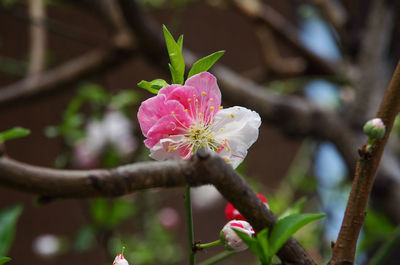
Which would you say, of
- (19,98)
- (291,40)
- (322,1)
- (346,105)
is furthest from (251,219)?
(322,1)

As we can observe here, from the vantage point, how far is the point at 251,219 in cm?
19

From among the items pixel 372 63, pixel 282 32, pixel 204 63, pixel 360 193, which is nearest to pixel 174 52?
pixel 204 63

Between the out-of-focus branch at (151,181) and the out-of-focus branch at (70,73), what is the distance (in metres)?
0.66

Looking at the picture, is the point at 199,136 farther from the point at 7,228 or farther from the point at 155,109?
the point at 7,228

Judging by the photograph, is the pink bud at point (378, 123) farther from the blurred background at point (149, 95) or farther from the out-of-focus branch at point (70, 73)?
the out-of-focus branch at point (70, 73)

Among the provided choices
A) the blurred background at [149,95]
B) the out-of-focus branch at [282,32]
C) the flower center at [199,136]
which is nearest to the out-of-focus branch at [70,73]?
the blurred background at [149,95]

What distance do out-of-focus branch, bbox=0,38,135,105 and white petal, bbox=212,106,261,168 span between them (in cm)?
64

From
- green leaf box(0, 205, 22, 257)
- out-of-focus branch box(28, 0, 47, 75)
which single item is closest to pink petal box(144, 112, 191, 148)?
green leaf box(0, 205, 22, 257)

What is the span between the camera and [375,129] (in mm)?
208

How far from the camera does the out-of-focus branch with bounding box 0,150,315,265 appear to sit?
17 cm

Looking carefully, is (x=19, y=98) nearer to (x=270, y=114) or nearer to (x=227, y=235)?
(x=270, y=114)

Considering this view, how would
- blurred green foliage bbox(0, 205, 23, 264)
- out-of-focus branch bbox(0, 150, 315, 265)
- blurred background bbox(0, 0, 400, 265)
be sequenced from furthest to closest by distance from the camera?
blurred background bbox(0, 0, 400, 265), blurred green foliage bbox(0, 205, 23, 264), out-of-focus branch bbox(0, 150, 315, 265)

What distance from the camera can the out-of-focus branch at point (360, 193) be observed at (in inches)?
8.3

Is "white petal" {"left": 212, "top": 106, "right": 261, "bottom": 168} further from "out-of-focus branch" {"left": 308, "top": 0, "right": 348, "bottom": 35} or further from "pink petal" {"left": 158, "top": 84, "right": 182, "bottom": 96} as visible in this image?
"out-of-focus branch" {"left": 308, "top": 0, "right": 348, "bottom": 35}
